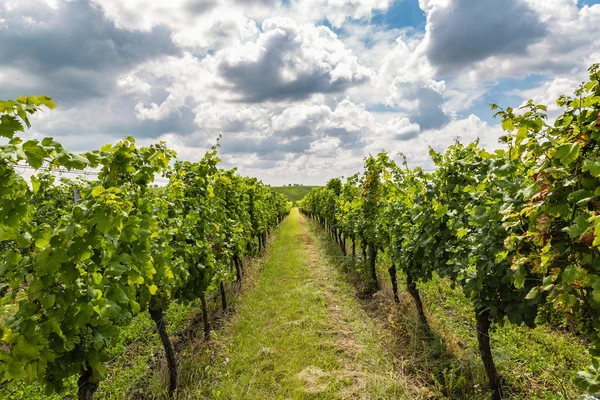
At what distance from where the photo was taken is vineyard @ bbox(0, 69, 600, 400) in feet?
5.82

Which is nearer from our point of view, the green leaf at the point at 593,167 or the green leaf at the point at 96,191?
the green leaf at the point at 593,167

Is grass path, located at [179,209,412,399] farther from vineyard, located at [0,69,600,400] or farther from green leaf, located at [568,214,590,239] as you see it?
green leaf, located at [568,214,590,239]

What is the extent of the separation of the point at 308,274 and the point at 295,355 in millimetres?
5612

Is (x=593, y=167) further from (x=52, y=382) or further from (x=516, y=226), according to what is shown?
(x=52, y=382)

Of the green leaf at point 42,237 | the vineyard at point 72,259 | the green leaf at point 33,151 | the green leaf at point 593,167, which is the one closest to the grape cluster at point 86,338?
the vineyard at point 72,259

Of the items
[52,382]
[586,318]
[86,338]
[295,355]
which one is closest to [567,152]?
[586,318]

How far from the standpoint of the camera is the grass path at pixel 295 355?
4984 millimetres

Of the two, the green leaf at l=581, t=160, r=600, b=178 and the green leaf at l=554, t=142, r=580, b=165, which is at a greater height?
the green leaf at l=554, t=142, r=580, b=165

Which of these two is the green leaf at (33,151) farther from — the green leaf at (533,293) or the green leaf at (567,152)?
the green leaf at (533,293)

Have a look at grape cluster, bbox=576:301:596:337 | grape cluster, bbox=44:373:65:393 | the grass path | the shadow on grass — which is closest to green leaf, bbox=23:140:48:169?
grape cluster, bbox=44:373:65:393

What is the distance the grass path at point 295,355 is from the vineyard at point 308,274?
4cm

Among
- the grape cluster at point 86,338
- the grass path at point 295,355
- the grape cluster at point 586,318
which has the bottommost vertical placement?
the grass path at point 295,355

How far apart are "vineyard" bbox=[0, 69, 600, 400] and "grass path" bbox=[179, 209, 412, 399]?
0.12ft

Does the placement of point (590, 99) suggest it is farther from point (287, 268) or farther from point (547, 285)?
point (287, 268)
